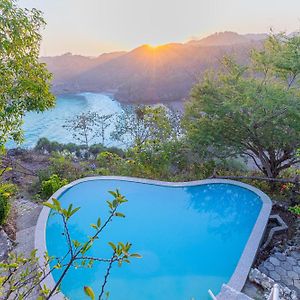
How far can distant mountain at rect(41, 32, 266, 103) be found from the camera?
39.1m

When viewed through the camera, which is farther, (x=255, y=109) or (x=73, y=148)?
(x=73, y=148)

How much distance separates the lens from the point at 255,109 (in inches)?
257

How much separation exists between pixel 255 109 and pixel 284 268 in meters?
3.40

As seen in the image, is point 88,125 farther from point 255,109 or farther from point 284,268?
point 284,268

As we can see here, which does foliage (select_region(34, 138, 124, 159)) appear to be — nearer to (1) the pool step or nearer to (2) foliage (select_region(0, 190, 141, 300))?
→ (1) the pool step

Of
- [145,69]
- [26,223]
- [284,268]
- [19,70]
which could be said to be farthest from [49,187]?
[145,69]

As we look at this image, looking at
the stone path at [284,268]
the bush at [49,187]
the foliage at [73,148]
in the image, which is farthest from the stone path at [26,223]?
the foliage at [73,148]

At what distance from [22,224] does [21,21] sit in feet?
11.8

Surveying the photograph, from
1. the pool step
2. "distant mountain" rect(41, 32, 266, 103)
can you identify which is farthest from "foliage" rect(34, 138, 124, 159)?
"distant mountain" rect(41, 32, 266, 103)

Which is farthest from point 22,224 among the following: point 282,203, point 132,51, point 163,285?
point 132,51

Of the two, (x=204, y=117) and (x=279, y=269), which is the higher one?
(x=204, y=117)

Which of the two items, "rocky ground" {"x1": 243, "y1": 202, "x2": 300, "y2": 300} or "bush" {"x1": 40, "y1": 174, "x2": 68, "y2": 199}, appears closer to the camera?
"rocky ground" {"x1": 243, "y1": 202, "x2": 300, "y2": 300}

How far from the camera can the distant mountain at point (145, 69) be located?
39.1 meters

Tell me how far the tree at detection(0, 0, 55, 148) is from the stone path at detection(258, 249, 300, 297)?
4113 millimetres
